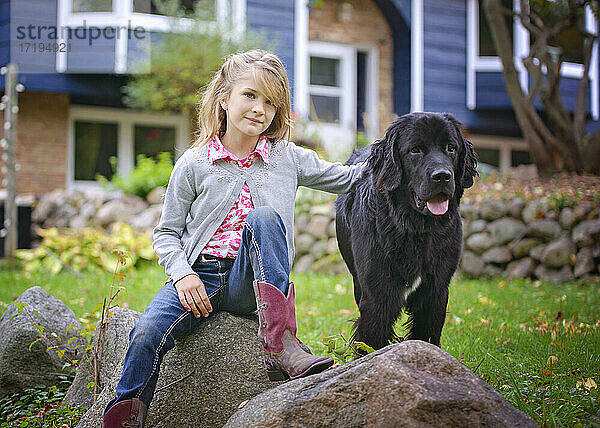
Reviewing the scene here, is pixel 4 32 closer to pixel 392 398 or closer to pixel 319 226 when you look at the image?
pixel 319 226

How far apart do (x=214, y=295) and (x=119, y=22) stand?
31.4 feet

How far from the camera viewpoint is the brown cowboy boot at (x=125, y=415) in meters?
2.39

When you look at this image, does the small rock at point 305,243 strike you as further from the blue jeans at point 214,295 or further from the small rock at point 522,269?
the blue jeans at point 214,295

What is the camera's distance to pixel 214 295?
2.82m

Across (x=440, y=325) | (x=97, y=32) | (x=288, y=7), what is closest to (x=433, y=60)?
(x=288, y=7)

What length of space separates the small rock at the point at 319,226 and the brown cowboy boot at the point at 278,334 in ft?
18.7

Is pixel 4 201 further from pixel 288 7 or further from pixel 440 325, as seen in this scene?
pixel 440 325

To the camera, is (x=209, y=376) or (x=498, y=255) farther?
(x=498, y=255)

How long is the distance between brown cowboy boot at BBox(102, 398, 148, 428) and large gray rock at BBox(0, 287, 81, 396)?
1.00m

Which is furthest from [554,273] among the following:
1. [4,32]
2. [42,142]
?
[4,32]

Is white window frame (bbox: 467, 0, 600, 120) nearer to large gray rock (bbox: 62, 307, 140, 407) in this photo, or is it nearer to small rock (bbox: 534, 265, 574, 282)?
small rock (bbox: 534, 265, 574, 282)

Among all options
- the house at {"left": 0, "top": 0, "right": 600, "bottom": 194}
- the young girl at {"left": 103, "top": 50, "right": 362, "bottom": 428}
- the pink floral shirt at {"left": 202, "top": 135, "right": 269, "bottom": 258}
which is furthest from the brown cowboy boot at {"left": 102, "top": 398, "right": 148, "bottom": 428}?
the house at {"left": 0, "top": 0, "right": 600, "bottom": 194}

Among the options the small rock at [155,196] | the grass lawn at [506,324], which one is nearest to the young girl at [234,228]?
the grass lawn at [506,324]

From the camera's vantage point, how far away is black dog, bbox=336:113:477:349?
280cm
